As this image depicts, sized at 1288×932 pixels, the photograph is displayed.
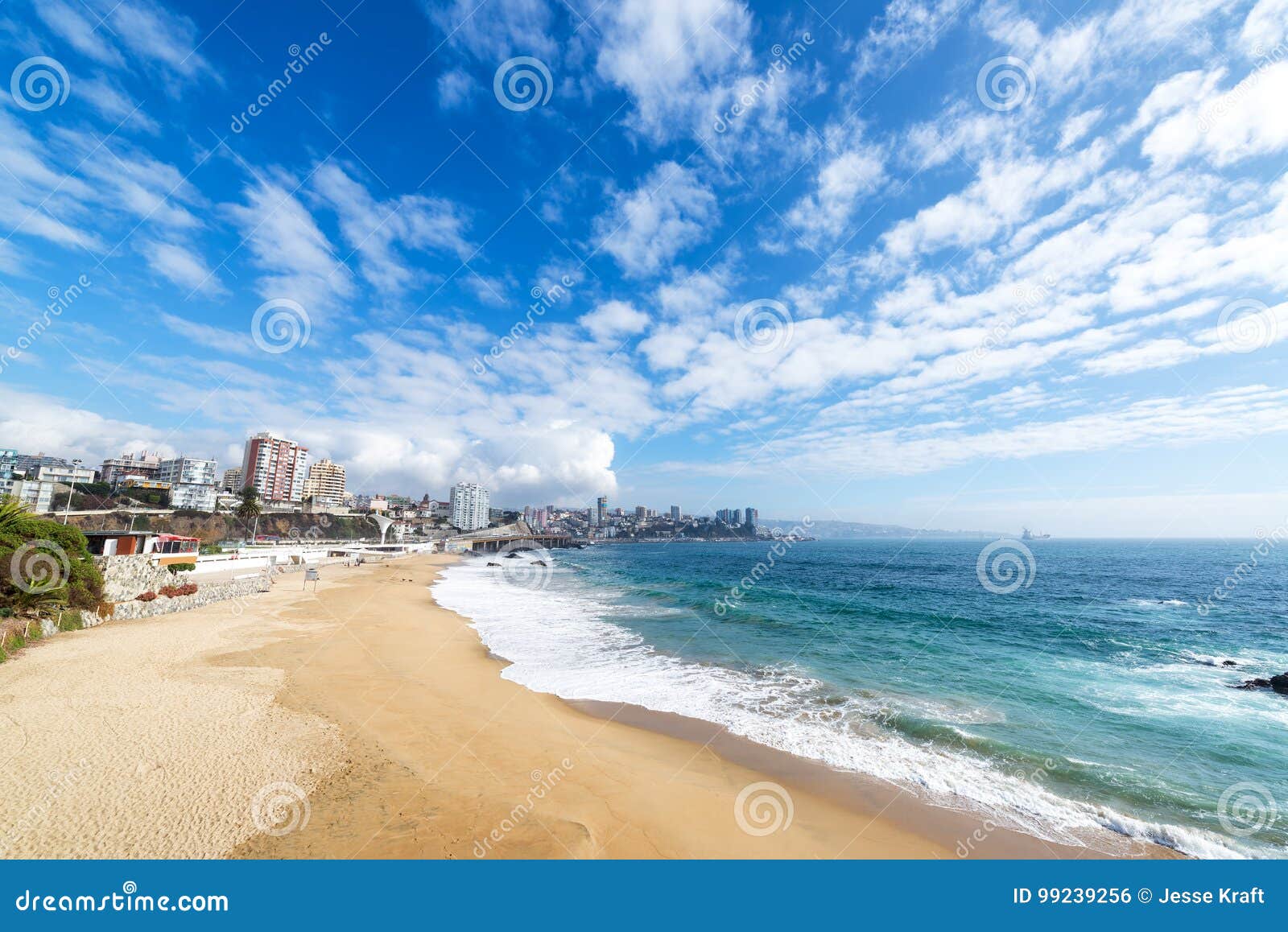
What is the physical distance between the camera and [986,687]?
16.8 meters

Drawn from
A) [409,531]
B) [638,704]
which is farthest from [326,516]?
[638,704]

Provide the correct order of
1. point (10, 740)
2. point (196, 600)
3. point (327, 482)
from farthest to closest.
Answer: point (327, 482)
point (196, 600)
point (10, 740)

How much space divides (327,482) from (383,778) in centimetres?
18909

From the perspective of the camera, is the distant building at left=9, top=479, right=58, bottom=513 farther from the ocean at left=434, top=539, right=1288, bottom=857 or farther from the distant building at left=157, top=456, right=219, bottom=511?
the ocean at left=434, top=539, right=1288, bottom=857

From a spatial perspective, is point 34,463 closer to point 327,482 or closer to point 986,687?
point 327,482

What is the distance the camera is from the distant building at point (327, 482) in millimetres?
158250

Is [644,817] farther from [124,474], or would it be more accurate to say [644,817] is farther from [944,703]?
[124,474]

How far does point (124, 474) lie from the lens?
117688mm

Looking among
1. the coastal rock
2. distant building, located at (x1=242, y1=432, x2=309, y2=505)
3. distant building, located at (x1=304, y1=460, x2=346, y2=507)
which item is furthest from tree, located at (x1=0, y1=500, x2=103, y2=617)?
distant building, located at (x1=304, y1=460, x2=346, y2=507)

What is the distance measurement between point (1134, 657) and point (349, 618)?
3714 cm

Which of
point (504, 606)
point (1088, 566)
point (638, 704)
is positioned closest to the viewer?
point (638, 704)

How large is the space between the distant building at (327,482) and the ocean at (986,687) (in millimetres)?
148075

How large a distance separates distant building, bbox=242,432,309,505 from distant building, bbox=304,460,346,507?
10.5 m

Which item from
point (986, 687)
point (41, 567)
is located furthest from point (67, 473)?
point (986, 687)
